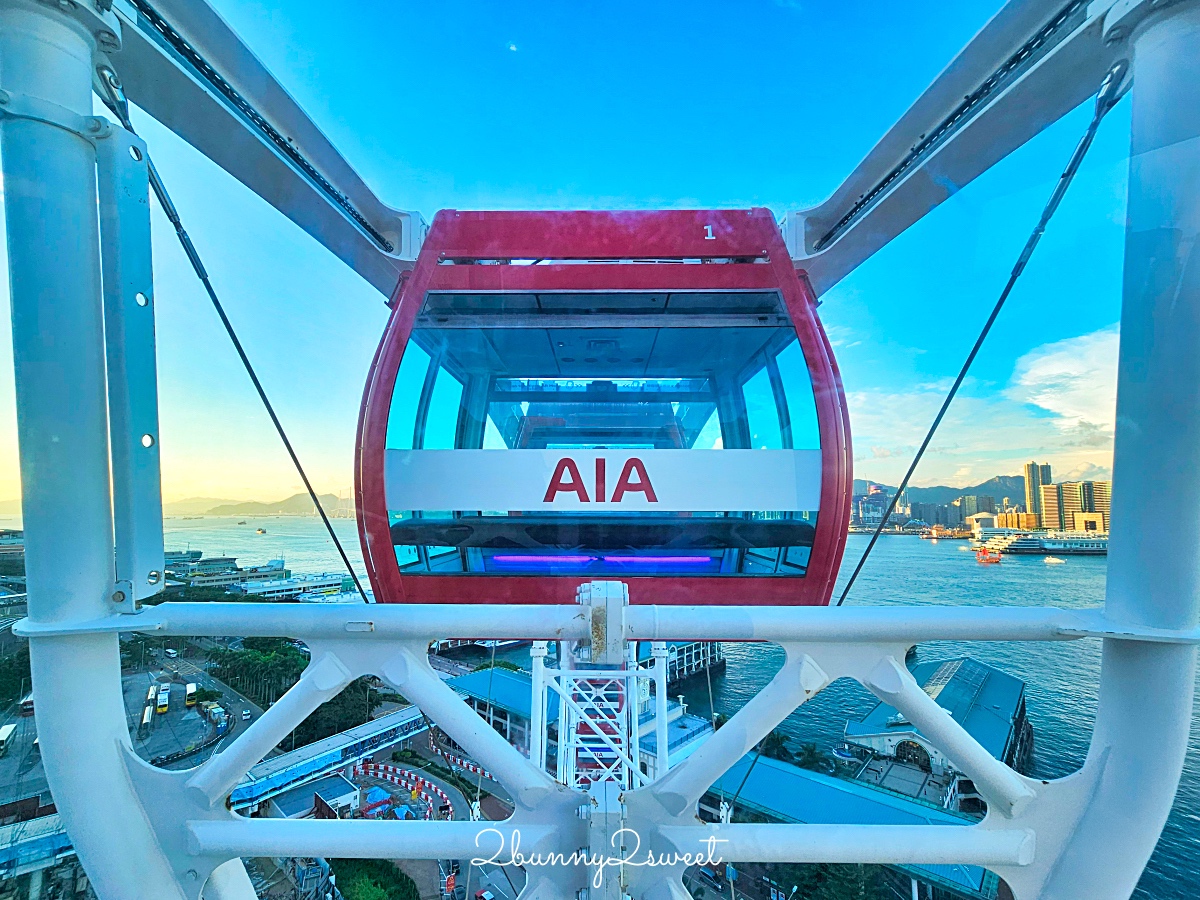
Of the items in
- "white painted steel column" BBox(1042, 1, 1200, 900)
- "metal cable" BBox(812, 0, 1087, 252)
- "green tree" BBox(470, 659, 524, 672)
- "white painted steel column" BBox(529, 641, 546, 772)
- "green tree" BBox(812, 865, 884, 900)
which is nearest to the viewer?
"white painted steel column" BBox(1042, 1, 1200, 900)

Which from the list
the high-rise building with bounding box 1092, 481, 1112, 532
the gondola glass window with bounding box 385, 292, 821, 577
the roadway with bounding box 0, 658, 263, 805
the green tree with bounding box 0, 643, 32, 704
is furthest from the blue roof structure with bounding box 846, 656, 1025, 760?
the green tree with bounding box 0, 643, 32, 704

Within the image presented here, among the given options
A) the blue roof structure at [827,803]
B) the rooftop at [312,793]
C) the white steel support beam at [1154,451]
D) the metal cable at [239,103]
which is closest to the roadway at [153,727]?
the rooftop at [312,793]

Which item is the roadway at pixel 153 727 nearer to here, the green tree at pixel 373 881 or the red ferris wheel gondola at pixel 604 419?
the red ferris wheel gondola at pixel 604 419

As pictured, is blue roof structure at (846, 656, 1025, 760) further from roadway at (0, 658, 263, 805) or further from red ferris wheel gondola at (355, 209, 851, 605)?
roadway at (0, 658, 263, 805)

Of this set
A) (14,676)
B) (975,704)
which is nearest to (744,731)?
(975,704)

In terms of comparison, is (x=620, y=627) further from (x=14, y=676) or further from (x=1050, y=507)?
(x=14, y=676)

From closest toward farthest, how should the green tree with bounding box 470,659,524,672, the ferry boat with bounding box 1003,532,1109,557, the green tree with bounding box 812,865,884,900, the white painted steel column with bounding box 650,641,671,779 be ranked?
1. the ferry boat with bounding box 1003,532,1109,557
2. the green tree with bounding box 470,659,524,672
3. the white painted steel column with bounding box 650,641,671,779
4. the green tree with bounding box 812,865,884,900

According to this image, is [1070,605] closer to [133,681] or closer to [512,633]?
[512,633]
